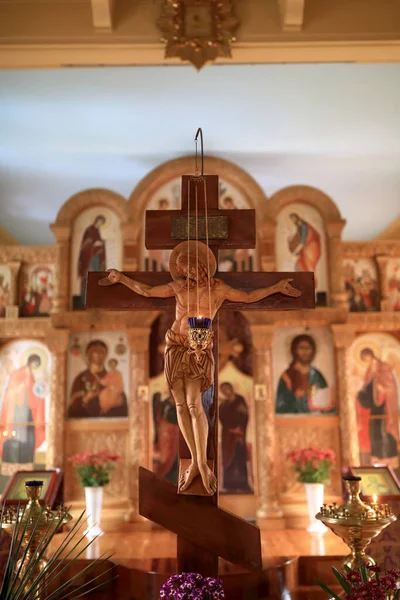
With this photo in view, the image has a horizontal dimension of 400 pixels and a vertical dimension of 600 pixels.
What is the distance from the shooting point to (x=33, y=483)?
14.9 feet

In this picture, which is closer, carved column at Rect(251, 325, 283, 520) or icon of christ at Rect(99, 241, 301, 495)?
icon of christ at Rect(99, 241, 301, 495)

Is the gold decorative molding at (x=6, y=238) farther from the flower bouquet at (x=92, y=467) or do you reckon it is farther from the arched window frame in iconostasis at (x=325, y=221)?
the arched window frame in iconostasis at (x=325, y=221)

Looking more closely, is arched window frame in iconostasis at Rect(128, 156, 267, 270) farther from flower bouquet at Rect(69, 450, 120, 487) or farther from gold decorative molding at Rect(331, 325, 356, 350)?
flower bouquet at Rect(69, 450, 120, 487)

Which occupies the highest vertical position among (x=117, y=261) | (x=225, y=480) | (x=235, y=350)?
(x=117, y=261)

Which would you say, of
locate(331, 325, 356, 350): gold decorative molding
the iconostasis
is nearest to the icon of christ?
the iconostasis

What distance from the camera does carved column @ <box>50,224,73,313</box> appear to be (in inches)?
380

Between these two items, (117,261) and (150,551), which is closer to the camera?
(150,551)

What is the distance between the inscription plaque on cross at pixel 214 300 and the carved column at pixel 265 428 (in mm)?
4847

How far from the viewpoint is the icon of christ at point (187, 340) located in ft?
13.7

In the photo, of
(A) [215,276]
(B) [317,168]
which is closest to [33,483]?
(A) [215,276]

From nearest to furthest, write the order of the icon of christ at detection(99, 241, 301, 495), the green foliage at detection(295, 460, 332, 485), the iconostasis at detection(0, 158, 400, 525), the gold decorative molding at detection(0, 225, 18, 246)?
the icon of christ at detection(99, 241, 301, 495), the green foliage at detection(295, 460, 332, 485), the iconostasis at detection(0, 158, 400, 525), the gold decorative molding at detection(0, 225, 18, 246)

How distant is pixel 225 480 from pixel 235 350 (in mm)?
Answer: 2050

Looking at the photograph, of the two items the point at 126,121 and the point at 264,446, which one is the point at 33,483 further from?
the point at 126,121

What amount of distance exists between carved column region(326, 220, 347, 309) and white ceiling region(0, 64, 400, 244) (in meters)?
1.26
